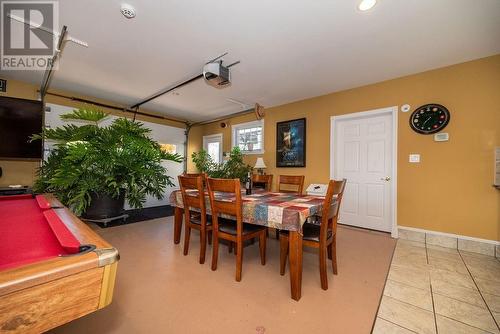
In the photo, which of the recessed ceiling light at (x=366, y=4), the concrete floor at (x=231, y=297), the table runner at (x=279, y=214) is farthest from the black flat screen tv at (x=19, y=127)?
the recessed ceiling light at (x=366, y=4)

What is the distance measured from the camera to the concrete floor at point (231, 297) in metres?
1.33

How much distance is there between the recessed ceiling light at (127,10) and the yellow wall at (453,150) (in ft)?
11.3

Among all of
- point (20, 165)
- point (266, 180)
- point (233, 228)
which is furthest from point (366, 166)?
point (20, 165)

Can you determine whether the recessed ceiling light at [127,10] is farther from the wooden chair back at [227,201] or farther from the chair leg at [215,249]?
the chair leg at [215,249]

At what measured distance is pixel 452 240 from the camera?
9.06 ft

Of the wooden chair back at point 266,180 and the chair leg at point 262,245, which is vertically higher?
the wooden chair back at point 266,180

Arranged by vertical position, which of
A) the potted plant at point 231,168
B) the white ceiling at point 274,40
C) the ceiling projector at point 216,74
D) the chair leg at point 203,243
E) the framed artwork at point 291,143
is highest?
the white ceiling at point 274,40

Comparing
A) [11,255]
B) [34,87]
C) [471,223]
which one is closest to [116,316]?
[11,255]

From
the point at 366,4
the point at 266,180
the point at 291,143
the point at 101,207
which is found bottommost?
the point at 101,207

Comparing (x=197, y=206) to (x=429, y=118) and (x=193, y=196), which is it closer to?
(x=193, y=196)

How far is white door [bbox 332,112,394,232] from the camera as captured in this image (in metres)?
3.37

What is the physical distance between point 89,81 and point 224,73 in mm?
2578

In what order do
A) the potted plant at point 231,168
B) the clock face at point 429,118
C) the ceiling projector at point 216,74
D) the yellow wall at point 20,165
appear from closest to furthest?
the ceiling projector at point 216,74, the clock face at point 429,118, the yellow wall at point 20,165, the potted plant at point 231,168

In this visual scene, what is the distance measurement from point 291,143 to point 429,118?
224cm
